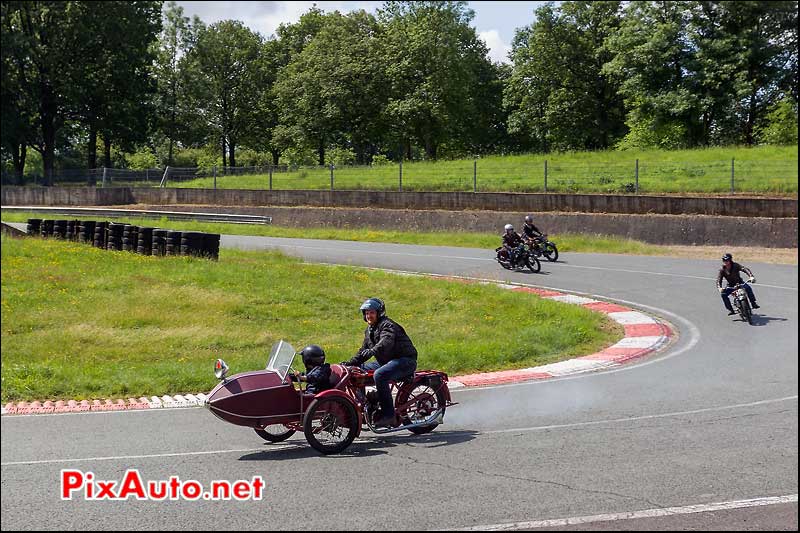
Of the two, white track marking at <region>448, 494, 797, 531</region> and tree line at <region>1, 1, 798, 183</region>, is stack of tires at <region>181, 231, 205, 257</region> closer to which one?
tree line at <region>1, 1, 798, 183</region>

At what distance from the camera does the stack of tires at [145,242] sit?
2644 centimetres

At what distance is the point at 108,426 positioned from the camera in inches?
435

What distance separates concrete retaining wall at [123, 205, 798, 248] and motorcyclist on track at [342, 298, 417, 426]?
34.1ft

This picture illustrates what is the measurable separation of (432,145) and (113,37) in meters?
27.3

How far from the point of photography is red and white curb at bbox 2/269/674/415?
1228 centimetres

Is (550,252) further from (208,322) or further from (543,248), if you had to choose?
(208,322)

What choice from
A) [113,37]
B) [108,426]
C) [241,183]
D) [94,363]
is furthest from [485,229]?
[113,37]

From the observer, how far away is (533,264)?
94.8 ft

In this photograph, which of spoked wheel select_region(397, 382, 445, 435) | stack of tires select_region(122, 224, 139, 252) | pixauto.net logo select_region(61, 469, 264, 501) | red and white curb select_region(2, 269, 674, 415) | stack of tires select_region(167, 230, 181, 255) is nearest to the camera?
pixauto.net logo select_region(61, 469, 264, 501)

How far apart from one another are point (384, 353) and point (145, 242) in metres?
18.3

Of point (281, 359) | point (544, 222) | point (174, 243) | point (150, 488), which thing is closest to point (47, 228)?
point (174, 243)

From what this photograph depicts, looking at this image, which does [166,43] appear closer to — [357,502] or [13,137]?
[13,137]

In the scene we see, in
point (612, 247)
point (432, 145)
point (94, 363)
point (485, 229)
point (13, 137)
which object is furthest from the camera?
point (432, 145)

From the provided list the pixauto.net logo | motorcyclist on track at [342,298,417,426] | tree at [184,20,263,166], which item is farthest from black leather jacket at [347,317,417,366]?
tree at [184,20,263,166]
